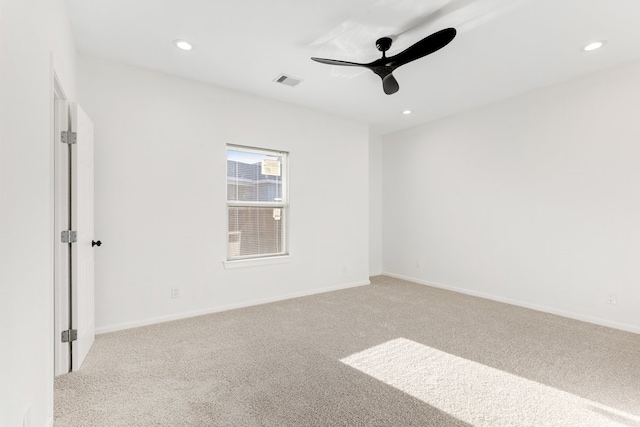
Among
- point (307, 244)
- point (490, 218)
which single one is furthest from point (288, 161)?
point (490, 218)

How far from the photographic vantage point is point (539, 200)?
3.74 metres

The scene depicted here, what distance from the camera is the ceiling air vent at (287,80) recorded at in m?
3.39

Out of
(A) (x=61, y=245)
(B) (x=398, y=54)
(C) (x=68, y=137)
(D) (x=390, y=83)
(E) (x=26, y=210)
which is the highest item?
(B) (x=398, y=54)

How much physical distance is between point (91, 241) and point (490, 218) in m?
4.63

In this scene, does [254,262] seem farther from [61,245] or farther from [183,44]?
[183,44]

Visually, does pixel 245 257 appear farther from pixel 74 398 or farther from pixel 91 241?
pixel 74 398

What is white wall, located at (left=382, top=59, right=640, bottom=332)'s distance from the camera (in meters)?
3.13

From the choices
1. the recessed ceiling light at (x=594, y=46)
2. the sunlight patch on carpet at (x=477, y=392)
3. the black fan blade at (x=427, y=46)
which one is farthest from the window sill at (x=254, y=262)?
the recessed ceiling light at (x=594, y=46)

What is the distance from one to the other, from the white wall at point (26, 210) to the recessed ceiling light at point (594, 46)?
3953 mm

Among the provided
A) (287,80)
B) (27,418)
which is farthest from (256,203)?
(27,418)

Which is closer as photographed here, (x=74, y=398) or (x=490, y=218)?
(x=74, y=398)

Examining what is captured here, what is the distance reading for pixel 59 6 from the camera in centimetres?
204

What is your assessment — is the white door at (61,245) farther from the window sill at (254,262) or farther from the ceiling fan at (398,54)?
the ceiling fan at (398,54)

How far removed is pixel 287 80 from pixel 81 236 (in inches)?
98.4
